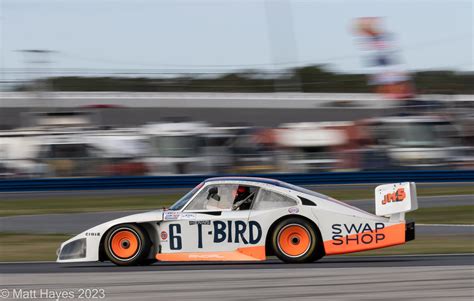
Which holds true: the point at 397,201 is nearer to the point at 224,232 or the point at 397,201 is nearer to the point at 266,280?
the point at 224,232

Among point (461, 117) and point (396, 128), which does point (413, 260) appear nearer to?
point (396, 128)

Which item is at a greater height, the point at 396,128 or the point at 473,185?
the point at 396,128

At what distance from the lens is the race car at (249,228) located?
29.1 feet

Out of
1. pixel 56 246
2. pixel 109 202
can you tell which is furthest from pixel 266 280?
pixel 109 202

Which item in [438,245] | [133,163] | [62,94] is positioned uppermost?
[62,94]

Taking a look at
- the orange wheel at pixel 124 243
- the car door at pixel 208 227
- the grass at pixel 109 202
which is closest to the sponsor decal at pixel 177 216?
the car door at pixel 208 227

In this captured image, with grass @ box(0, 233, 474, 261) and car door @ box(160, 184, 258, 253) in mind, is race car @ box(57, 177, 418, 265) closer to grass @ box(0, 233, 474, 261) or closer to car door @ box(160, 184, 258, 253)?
car door @ box(160, 184, 258, 253)

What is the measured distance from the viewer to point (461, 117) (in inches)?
888

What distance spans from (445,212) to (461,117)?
7.04 m

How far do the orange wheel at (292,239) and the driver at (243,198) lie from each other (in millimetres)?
556

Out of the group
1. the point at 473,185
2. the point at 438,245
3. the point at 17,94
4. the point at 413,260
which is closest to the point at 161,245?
the point at 413,260

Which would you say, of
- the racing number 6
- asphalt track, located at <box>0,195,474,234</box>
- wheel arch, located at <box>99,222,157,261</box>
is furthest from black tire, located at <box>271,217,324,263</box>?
asphalt track, located at <box>0,195,474,234</box>

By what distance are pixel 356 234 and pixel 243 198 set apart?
1.38 metres

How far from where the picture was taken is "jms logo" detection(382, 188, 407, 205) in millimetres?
8992
